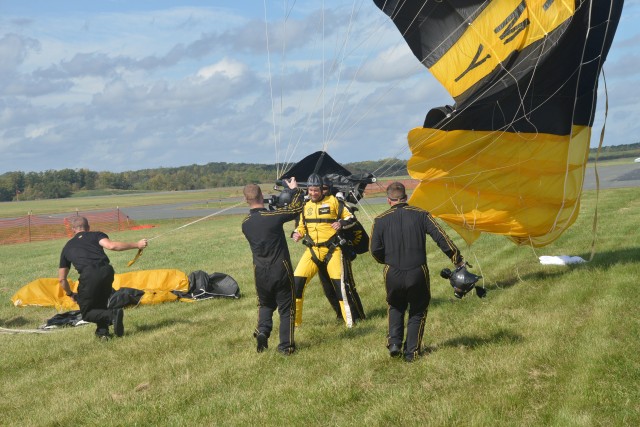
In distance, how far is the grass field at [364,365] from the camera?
4973 millimetres

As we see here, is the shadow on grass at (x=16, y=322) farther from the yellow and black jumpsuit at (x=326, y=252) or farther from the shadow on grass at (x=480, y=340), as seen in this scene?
the shadow on grass at (x=480, y=340)

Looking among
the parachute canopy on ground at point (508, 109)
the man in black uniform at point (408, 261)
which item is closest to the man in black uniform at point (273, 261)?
the man in black uniform at point (408, 261)

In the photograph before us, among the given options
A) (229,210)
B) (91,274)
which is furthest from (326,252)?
(229,210)

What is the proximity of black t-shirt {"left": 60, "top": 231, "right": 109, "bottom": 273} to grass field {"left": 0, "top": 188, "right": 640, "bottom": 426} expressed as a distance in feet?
3.13

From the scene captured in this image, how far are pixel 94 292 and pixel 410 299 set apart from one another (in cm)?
399

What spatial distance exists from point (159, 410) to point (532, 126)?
19.0 feet

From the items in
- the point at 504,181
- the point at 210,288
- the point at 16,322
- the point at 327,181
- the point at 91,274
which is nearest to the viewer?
the point at 91,274

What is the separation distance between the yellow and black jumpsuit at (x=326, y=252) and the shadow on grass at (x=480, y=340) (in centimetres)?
154

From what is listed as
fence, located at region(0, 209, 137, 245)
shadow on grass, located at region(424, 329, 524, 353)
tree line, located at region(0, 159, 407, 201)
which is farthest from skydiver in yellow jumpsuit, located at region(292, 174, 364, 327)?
tree line, located at region(0, 159, 407, 201)

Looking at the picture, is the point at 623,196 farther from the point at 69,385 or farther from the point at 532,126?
the point at 69,385

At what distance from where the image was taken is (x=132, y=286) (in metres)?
11.1

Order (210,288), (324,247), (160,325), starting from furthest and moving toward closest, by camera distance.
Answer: (210,288)
(160,325)
(324,247)

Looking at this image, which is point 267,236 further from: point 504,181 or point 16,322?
point 16,322

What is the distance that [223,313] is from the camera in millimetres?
9492
